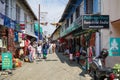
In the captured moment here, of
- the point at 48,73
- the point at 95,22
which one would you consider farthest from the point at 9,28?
the point at 95,22

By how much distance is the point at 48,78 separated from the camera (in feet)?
50.9

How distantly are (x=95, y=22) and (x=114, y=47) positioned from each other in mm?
1649

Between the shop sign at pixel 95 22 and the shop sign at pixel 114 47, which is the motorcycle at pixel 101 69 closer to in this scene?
the shop sign at pixel 114 47

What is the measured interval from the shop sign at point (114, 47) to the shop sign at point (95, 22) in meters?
0.90

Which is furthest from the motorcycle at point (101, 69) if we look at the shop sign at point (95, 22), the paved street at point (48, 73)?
the shop sign at point (95, 22)

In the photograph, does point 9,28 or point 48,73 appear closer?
point 48,73

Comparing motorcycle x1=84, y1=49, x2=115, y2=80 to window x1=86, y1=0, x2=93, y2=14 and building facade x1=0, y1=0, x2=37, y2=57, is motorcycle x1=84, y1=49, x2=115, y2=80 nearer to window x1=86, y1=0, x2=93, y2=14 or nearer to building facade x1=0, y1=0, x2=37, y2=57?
window x1=86, y1=0, x2=93, y2=14

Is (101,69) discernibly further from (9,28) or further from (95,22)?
(9,28)

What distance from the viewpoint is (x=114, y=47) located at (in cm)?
1531

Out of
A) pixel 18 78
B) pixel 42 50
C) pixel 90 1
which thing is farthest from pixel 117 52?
pixel 42 50

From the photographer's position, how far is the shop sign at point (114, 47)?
601 inches

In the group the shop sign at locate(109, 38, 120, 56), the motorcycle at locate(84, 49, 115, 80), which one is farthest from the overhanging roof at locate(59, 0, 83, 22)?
the motorcycle at locate(84, 49, 115, 80)

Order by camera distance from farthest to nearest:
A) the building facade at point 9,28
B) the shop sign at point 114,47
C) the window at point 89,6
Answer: the building facade at point 9,28 < the window at point 89,6 < the shop sign at point 114,47

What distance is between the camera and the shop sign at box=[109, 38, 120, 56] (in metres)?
15.3
